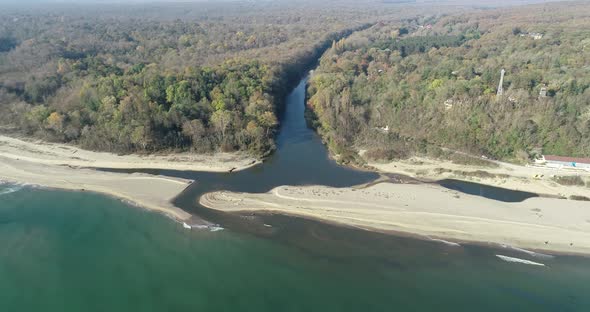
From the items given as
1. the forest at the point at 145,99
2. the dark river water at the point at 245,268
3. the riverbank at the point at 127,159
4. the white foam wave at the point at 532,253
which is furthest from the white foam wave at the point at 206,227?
the white foam wave at the point at 532,253

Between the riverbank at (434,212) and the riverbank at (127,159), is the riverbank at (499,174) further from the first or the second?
the riverbank at (127,159)

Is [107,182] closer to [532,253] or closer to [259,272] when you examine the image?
[259,272]

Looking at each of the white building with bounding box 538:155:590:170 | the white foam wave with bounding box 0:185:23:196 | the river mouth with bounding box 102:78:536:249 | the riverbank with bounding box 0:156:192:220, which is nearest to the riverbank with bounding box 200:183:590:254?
the river mouth with bounding box 102:78:536:249

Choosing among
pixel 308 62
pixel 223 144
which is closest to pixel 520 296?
pixel 223 144

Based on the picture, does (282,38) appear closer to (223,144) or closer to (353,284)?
(223,144)

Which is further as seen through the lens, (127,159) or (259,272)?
(127,159)

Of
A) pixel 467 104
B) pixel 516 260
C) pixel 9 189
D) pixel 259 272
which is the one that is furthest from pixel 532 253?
pixel 9 189
